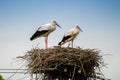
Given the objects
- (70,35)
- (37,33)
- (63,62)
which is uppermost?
(37,33)

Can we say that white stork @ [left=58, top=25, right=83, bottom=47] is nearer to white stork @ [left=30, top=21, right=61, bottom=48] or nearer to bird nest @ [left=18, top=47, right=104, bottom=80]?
white stork @ [left=30, top=21, right=61, bottom=48]

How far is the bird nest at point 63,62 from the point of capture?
11.3m

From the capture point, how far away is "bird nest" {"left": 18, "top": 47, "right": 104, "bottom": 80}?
37.2 feet

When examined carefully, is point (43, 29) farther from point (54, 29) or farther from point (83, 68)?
point (83, 68)

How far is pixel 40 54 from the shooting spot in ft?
37.8

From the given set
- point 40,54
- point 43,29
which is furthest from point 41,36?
point 40,54

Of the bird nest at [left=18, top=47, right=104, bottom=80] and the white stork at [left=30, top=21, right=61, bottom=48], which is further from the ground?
the white stork at [left=30, top=21, right=61, bottom=48]

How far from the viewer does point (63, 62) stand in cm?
1136

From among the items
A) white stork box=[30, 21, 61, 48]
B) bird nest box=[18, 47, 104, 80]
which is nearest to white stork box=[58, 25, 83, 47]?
white stork box=[30, 21, 61, 48]

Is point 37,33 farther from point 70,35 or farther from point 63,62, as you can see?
point 63,62

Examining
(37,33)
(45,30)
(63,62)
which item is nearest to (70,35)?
(45,30)

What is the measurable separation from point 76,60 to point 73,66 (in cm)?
20

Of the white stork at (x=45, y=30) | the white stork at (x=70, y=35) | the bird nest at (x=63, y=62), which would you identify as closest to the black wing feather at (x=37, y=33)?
the white stork at (x=45, y=30)

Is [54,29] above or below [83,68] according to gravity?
above
